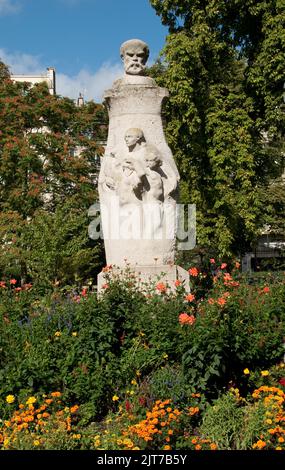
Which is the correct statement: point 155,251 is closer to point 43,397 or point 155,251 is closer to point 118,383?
point 118,383

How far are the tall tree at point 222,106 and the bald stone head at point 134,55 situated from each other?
917cm

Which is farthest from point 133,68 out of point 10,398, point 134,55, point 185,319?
point 10,398

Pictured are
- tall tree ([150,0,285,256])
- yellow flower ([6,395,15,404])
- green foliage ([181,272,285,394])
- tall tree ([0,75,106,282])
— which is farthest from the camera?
tall tree ([150,0,285,256])

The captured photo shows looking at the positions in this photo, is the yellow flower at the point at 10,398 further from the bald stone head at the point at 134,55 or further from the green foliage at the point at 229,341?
the bald stone head at the point at 134,55

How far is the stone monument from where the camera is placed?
267 inches

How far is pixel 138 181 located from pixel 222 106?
11507mm

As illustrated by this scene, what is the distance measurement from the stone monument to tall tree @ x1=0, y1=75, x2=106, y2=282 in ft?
23.9

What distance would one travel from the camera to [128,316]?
209 inches

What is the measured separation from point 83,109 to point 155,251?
17.1 m

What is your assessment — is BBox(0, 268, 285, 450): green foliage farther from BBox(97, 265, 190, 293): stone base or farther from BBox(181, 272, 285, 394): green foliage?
BBox(97, 265, 190, 293): stone base

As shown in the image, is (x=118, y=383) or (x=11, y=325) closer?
(x=118, y=383)

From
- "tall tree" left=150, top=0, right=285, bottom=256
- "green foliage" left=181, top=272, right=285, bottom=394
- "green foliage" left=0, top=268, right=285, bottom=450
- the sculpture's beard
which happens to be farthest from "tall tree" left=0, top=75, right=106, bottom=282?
"green foliage" left=181, top=272, right=285, bottom=394

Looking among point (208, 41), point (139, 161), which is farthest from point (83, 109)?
point (139, 161)

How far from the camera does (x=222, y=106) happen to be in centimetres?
Result: 1733
